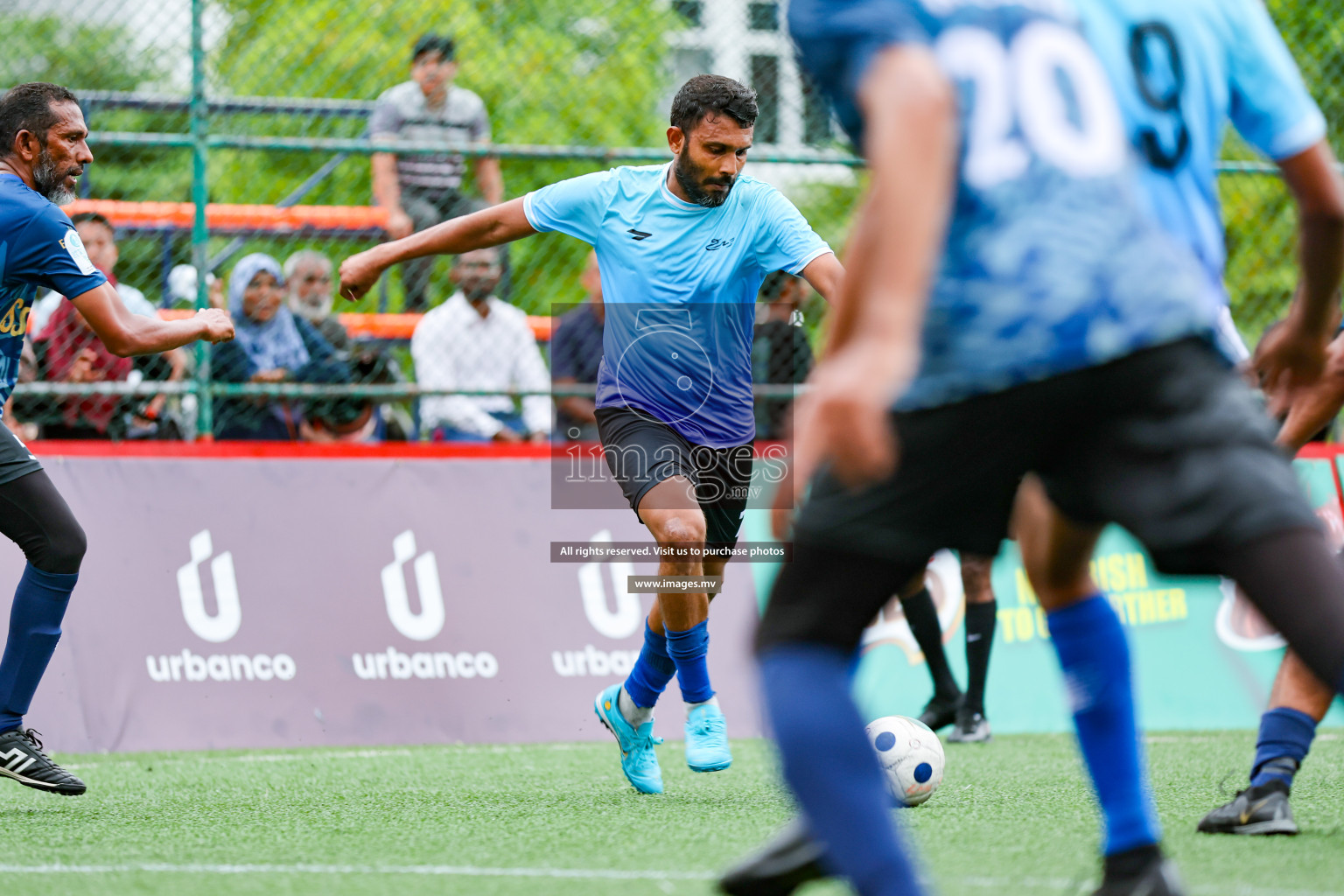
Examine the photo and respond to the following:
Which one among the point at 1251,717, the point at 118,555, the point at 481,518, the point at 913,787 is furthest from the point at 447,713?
the point at 1251,717

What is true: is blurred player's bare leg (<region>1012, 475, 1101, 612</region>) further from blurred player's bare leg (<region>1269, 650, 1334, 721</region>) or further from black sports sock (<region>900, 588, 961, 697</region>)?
black sports sock (<region>900, 588, 961, 697</region>)

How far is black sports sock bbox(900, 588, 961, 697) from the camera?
22.5ft

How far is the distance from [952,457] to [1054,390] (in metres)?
0.18

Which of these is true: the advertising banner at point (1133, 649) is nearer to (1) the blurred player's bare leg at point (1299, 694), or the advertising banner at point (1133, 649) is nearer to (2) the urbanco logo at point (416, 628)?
(2) the urbanco logo at point (416, 628)

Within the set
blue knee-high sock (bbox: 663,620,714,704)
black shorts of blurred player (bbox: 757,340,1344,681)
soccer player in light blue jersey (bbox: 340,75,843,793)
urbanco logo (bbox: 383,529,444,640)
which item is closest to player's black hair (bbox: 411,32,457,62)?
urbanco logo (bbox: 383,529,444,640)

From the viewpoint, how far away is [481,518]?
745 cm

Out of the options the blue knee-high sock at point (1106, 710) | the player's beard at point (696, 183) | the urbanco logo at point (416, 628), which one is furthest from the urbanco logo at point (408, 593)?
the blue knee-high sock at point (1106, 710)

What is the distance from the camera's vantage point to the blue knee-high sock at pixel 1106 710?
2766 mm

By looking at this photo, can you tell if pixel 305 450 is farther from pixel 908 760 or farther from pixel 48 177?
pixel 908 760

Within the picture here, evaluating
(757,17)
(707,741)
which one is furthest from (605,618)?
(757,17)

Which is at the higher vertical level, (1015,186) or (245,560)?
(1015,186)

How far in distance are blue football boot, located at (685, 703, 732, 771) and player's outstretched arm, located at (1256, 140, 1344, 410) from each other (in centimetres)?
285

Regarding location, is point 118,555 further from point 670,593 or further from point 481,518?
point 670,593

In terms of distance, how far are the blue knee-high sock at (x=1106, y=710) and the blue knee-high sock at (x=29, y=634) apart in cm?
355
